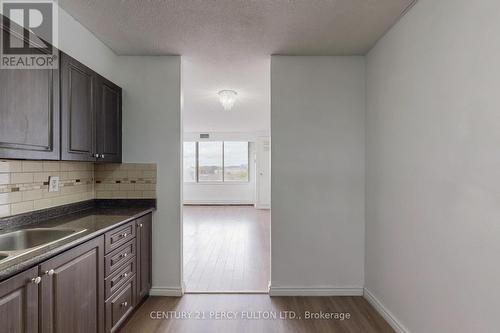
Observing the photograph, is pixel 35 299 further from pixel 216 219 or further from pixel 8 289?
pixel 216 219

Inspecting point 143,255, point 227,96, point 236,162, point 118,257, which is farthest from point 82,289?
point 236,162

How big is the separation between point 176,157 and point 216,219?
4292 millimetres

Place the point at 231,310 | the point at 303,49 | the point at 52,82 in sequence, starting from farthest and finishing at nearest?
1. the point at 303,49
2. the point at 231,310
3. the point at 52,82

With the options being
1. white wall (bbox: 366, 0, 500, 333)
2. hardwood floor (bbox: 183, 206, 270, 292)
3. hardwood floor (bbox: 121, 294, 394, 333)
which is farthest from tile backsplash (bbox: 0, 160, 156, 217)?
white wall (bbox: 366, 0, 500, 333)

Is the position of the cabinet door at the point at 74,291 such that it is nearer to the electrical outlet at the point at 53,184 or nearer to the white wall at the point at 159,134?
the electrical outlet at the point at 53,184

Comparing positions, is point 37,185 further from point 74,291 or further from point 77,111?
point 74,291

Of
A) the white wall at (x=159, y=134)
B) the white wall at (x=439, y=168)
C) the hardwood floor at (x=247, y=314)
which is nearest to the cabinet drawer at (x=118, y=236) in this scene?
the white wall at (x=159, y=134)

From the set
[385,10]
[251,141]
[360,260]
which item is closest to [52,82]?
[385,10]

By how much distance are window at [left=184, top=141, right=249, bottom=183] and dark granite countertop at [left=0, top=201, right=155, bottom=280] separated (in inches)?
257

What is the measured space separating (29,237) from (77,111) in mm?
946

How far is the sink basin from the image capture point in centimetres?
171

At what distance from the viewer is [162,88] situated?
2.91m

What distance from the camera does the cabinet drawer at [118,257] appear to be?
1998 mm

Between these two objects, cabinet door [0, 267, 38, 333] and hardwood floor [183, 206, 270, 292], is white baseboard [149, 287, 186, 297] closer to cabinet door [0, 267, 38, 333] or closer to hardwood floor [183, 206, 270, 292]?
hardwood floor [183, 206, 270, 292]
